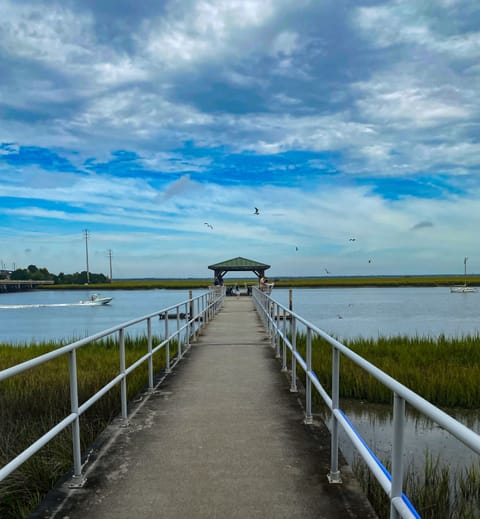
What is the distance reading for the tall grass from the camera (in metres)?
9.10

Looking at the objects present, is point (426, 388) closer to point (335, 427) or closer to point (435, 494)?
point (435, 494)

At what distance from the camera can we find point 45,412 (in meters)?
7.79

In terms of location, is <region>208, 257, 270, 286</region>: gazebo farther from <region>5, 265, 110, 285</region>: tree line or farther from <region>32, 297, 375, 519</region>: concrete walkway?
<region>5, 265, 110, 285</region>: tree line

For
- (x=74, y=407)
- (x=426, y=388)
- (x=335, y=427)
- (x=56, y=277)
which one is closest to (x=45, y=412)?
(x=74, y=407)

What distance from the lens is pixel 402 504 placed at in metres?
2.34

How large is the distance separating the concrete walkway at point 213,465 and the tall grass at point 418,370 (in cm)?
287

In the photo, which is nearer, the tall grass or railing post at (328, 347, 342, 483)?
railing post at (328, 347, 342, 483)

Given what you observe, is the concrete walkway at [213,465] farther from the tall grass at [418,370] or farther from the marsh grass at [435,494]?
the tall grass at [418,370]

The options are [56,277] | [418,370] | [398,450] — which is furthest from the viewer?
[56,277]

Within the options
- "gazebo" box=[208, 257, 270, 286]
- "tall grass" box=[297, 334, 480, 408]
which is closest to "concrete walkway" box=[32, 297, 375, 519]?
"tall grass" box=[297, 334, 480, 408]

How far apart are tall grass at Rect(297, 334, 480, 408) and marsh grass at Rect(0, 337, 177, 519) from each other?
3.84 metres

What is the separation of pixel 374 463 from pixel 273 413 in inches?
123

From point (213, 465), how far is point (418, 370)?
25.0 ft

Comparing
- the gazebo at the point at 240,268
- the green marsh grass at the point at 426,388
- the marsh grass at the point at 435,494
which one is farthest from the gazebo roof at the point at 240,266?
the marsh grass at the point at 435,494
